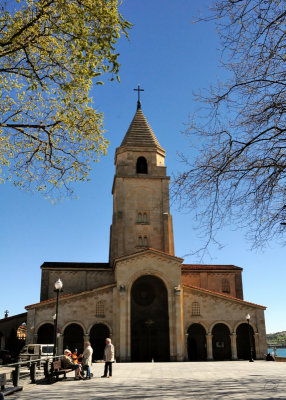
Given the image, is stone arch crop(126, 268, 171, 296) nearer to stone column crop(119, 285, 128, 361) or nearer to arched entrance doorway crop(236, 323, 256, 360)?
stone column crop(119, 285, 128, 361)

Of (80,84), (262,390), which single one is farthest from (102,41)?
(262,390)

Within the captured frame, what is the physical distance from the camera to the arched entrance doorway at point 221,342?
1523 inches

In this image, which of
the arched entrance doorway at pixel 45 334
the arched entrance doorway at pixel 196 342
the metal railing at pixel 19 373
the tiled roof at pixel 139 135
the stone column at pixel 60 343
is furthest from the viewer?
the tiled roof at pixel 139 135

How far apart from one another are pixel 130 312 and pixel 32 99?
90.4ft

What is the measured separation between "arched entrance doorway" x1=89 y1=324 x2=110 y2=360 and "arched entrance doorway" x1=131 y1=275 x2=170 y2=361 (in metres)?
2.73

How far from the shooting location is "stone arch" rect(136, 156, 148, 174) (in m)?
49.1

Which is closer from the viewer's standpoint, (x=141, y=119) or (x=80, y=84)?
(x=80, y=84)

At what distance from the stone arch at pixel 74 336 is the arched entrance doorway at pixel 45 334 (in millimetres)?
1643

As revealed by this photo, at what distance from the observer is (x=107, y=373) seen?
18.7 metres

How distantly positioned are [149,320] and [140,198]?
15.4 metres

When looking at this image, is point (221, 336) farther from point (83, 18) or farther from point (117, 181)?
point (83, 18)

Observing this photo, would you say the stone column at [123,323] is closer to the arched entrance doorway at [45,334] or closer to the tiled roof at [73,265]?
the arched entrance doorway at [45,334]

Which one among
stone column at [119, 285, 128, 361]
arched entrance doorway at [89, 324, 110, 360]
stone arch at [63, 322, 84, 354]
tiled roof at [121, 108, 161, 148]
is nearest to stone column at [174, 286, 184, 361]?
stone column at [119, 285, 128, 361]

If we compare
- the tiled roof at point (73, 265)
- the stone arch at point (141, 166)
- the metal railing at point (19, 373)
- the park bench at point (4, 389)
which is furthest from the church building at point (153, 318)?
the park bench at point (4, 389)
